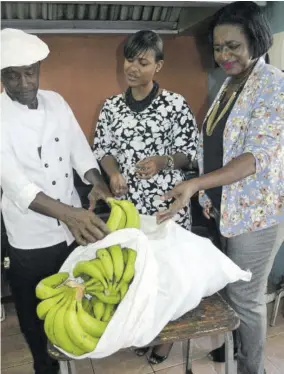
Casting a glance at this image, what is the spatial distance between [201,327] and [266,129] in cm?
63

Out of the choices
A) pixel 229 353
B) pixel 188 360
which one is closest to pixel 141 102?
pixel 229 353

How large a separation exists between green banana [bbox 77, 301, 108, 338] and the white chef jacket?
441 millimetres

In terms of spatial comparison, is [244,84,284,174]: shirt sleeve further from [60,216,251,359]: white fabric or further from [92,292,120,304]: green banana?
[92,292,120,304]: green banana

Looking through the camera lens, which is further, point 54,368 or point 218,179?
point 54,368

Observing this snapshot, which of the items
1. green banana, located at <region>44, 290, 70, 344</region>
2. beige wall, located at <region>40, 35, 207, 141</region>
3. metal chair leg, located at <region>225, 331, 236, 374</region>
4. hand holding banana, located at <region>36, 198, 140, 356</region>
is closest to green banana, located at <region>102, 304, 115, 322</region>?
hand holding banana, located at <region>36, 198, 140, 356</region>

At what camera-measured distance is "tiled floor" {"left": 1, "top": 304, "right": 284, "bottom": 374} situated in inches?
76.4

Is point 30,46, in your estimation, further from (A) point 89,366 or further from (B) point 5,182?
(A) point 89,366

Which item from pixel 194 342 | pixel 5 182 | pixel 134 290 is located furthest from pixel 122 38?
pixel 134 290

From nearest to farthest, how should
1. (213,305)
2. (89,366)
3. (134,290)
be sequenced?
(134,290) < (213,305) < (89,366)

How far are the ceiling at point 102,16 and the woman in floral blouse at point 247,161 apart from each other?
30.0 inches

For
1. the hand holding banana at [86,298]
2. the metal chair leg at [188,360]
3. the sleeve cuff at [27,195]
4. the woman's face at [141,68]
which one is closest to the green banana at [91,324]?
the hand holding banana at [86,298]

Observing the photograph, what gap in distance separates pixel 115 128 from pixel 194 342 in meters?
1.24

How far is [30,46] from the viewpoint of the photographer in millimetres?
1283

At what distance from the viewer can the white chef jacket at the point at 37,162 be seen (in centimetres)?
130
